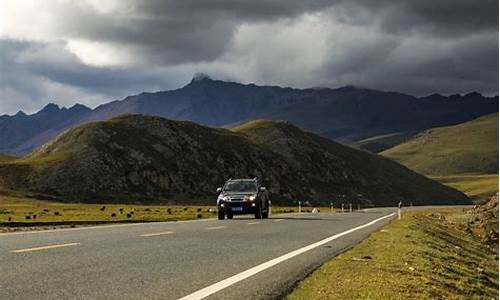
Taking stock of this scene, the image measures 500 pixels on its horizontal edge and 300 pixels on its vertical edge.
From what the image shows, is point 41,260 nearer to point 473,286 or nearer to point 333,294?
point 333,294

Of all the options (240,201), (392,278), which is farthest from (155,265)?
→ (240,201)

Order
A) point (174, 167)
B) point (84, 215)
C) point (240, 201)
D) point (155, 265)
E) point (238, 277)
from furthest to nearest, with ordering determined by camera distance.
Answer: point (174, 167), point (84, 215), point (240, 201), point (155, 265), point (238, 277)

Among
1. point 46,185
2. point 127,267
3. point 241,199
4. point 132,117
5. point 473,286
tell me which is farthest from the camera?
point 132,117

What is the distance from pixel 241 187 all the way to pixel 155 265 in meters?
24.2

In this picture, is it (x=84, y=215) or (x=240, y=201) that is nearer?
(x=240, y=201)

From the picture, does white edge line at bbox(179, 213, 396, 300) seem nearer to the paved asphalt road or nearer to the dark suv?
the paved asphalt road

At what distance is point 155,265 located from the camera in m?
12.5

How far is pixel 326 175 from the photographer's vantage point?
183 meters

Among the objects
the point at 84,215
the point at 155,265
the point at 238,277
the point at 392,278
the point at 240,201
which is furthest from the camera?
the point at 84,215

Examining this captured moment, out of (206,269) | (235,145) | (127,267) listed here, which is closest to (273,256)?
(206,269)

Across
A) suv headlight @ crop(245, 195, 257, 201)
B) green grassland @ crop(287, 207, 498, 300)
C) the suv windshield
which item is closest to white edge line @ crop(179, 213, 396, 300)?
green grassland @ crop(287, 207, 498, 300)

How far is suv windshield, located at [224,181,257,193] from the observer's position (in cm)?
3622

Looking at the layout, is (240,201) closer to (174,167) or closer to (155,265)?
(155,265)

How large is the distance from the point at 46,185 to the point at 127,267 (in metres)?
121
